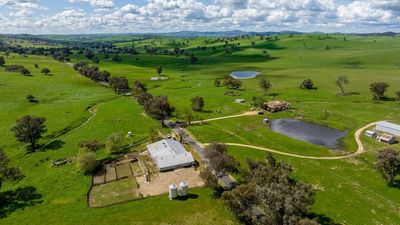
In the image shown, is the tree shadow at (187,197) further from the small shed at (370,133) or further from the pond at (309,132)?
the small shed at (370,133)

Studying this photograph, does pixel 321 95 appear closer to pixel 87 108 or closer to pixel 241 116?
pixel 241 116

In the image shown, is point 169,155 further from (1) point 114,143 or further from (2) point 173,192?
(1) point 114,143

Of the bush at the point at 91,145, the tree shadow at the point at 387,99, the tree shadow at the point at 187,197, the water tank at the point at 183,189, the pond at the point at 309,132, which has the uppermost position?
the tree shadow at the point at 387,99

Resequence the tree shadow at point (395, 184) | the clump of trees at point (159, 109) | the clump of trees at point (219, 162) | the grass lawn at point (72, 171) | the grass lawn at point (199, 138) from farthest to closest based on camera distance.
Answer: the clump of trees at point (159, 109)
the tree shadow at point (395, 184)
the clump of trees at point (219, 162)
the grass lawn at point (199, 138)
the grass lawn at point (72, 171)

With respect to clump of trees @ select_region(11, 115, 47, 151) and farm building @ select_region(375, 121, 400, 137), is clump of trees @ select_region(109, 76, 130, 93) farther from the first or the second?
farm building @ select_region(375, 121, 400, 137)

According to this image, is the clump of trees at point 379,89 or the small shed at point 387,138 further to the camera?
the clump of trees at point 379,89

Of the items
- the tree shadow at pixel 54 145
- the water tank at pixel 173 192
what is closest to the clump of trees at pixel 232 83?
the tree shadow at pixel 54 145

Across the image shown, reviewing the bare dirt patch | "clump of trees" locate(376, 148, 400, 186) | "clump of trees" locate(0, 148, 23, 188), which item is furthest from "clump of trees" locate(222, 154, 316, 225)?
"clump of trees" locate(0, 148, 23, 188)
